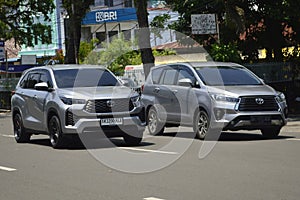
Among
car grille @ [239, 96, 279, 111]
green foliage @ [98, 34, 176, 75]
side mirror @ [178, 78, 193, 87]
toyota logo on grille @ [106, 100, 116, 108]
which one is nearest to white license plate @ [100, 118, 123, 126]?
toyota logo on grille @ [106, 100, 116, 108]

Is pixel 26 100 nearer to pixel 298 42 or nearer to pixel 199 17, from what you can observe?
pixel 199 17

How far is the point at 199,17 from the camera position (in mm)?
Answer: 25453

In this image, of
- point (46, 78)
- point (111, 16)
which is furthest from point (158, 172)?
point (111, 16)

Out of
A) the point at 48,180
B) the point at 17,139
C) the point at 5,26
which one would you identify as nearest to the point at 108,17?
the point at 5,26

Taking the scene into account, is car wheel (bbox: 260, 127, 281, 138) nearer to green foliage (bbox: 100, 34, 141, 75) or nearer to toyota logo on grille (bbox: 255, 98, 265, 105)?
toyota logo on grille (bbox: 255, 98, 265, 105)

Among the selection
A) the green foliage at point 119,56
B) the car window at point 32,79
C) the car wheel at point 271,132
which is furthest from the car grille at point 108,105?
the green foliage at point 119,56

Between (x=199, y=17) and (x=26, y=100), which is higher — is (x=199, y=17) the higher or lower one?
the higher one

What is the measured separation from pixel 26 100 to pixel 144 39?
1178 centimetres

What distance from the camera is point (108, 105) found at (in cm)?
1448

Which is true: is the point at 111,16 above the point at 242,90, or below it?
above

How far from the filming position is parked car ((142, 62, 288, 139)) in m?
15.2

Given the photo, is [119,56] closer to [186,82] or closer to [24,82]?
[24,82]

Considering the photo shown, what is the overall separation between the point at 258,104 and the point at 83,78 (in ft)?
13.4

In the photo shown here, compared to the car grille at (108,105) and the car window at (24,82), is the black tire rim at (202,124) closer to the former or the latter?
the car grille at (108,105)
